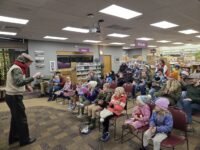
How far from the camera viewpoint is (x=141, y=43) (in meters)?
7.97

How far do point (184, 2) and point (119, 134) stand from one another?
335 cm

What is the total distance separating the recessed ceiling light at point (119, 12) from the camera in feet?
12.8

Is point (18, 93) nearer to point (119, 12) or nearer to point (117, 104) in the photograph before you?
point (117, 104)

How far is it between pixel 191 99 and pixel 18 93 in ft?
11.1

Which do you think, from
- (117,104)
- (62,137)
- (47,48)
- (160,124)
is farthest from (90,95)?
(47,48)

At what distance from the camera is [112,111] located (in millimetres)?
3021

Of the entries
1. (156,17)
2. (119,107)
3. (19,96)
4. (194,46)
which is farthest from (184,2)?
(194,46)

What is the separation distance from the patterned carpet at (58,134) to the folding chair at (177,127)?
2.51ft

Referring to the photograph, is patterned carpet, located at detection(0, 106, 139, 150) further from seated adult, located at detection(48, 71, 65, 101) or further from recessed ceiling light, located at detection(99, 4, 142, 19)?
recessed ceiling light, located at detection(99, 4, 142, 19)

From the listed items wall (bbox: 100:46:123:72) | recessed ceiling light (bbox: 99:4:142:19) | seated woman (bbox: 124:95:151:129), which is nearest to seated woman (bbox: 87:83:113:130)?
seated woman (bbox: 124:95:151:129)

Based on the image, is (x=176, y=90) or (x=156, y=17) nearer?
(x=176, y=90)

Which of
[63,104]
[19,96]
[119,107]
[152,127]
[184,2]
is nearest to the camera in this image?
[152,127]

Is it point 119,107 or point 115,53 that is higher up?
point 115,53

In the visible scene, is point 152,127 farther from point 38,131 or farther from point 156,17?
point 156,17
